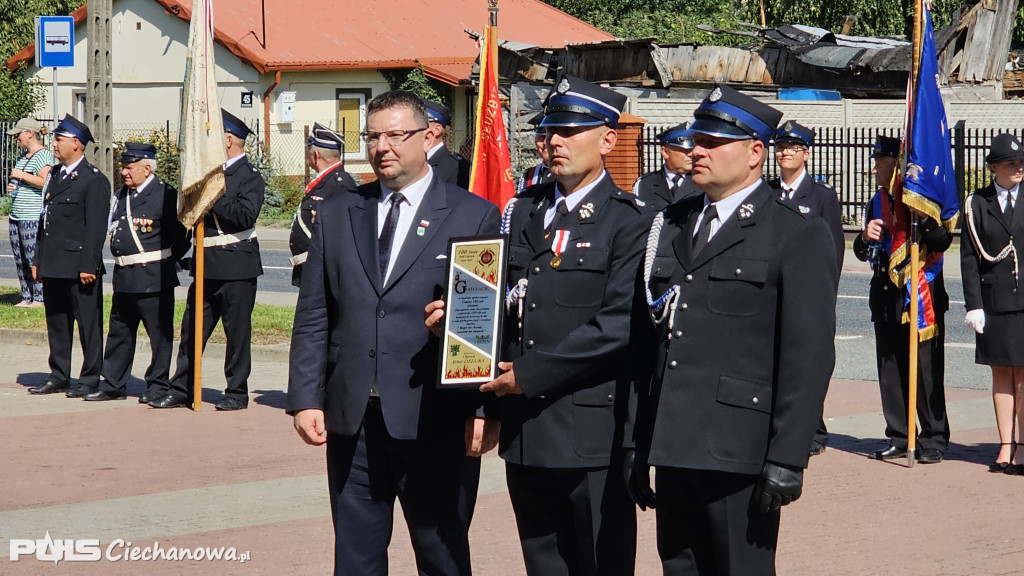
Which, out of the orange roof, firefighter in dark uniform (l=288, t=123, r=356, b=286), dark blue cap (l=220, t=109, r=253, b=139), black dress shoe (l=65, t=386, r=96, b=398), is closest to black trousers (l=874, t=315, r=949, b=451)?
firefighter in dark uniform (l=288, t=123, r=356, b=286)

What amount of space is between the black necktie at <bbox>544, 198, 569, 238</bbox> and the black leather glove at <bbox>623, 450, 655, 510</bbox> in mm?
839

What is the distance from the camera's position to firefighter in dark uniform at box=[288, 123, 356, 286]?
9609 mm

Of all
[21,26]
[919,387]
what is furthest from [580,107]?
[21,26]

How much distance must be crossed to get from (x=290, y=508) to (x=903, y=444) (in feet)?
12.6

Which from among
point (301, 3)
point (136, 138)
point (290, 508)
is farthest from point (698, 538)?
point (301, 3)

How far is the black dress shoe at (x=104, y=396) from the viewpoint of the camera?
1042cm

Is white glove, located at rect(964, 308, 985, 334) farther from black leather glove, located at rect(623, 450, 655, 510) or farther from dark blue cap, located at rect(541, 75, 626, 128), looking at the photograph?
black leather glove, located at rect(623, 450, 655, 510)

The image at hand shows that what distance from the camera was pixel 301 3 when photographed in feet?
126

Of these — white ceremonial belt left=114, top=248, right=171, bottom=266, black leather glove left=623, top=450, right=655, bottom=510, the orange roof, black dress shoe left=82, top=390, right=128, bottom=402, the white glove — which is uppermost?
the orange roof

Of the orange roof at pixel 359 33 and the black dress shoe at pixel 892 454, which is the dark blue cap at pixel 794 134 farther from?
the orange roof at pixel 359 33

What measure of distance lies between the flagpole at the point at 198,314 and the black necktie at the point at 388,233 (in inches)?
216

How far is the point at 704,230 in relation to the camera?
437 cm

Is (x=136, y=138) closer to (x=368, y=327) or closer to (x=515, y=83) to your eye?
(x=515, y=83)

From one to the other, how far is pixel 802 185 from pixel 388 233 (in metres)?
4.26
